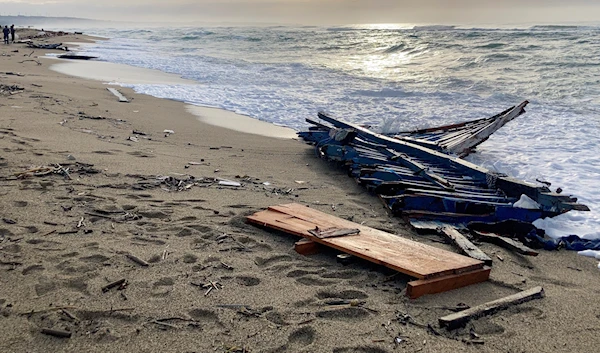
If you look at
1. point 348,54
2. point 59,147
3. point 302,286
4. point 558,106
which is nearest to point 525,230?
point 302,286

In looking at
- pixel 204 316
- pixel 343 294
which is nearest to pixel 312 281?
pixel 343 294

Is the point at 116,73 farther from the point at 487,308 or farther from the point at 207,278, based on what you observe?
the point at 487,308

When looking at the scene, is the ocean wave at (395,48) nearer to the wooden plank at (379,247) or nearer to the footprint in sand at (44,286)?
the wooden plank at (379,247)

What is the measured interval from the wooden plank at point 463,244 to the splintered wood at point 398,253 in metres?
0.16

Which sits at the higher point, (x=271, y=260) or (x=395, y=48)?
(x=395, y=48)

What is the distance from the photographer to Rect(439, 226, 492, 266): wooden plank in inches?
168

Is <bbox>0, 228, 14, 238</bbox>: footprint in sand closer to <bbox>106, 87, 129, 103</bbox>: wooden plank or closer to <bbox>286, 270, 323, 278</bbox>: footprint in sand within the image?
<bbox>286, 270, 323, 278</bbox>: footprint in sand

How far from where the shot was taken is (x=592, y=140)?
947 cm

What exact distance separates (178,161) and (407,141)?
3.83 m

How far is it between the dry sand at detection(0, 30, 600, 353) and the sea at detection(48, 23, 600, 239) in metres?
2.41

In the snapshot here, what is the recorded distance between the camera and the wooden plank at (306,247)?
14.4 ft

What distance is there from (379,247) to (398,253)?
0.19m

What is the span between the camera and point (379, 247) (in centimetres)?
425

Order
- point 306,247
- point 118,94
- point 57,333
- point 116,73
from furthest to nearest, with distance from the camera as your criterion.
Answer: point 116,73 < point 118,94 < point 306,247 < point 57,333
